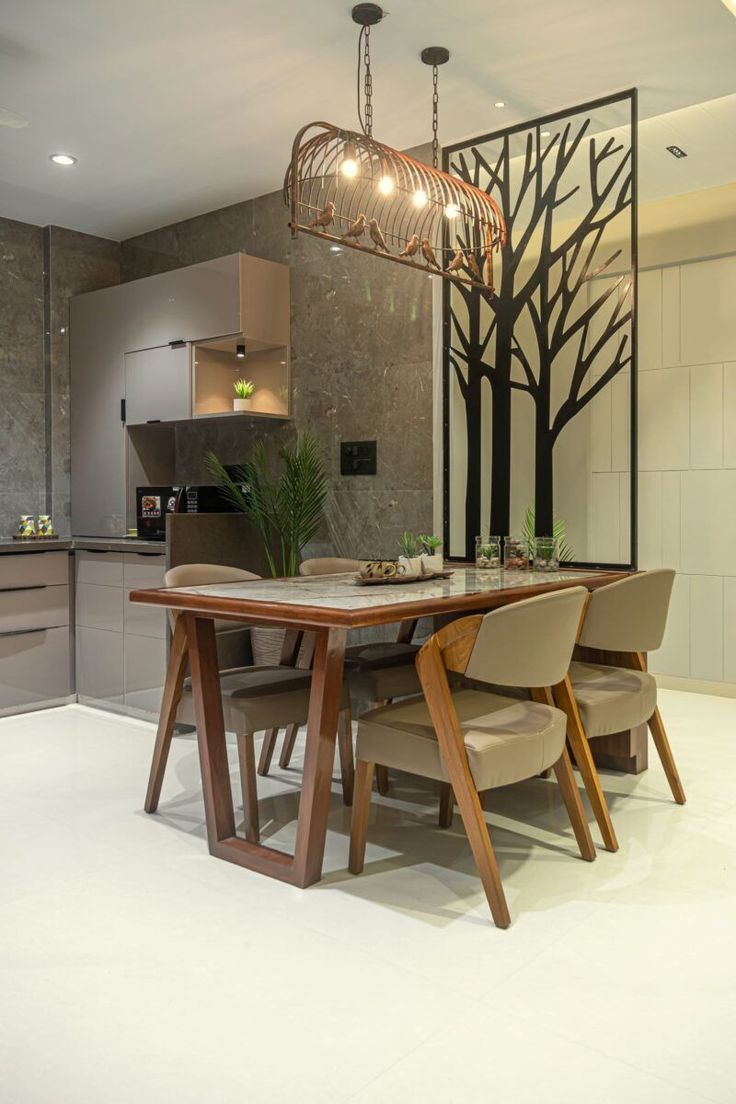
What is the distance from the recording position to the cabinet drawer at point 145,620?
447 centimetres

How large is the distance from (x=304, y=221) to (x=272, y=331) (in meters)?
0.93

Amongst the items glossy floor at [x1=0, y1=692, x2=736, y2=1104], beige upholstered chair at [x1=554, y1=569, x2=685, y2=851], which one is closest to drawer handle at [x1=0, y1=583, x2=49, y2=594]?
glossy floor at [x1=0, y1=692, x2=736, y2=1104]

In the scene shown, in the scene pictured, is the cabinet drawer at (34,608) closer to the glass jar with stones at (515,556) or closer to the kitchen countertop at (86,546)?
the kitchen countertop at (86,546)

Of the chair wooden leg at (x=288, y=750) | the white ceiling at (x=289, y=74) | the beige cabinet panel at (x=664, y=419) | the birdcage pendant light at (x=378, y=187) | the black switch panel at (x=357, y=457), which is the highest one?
the white ceiling at (x=289, y=74)

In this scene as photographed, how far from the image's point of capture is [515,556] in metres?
3.88

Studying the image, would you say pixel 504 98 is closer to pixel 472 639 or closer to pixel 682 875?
pixel 472 639

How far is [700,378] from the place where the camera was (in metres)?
5.11

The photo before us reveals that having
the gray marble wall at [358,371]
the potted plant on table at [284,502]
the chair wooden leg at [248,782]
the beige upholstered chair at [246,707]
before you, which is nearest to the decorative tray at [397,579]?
the beige upholstered chair at [246,707]

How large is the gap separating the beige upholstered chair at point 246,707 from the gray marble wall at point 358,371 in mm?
1492

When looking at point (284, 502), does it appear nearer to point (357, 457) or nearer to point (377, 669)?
point (357, 457)

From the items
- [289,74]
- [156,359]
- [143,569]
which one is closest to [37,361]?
[156,359]

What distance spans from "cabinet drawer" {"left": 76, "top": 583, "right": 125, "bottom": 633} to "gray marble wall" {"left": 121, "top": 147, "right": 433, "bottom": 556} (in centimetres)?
115

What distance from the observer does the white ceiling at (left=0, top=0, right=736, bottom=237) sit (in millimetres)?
3268

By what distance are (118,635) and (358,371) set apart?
1.90 m
